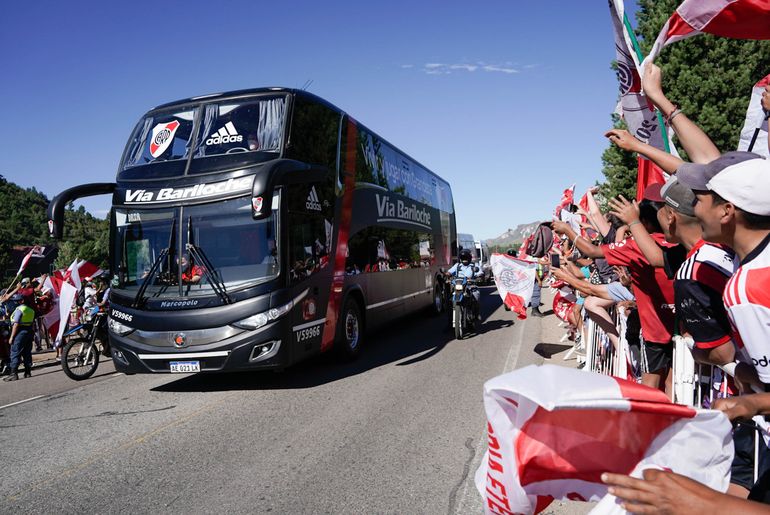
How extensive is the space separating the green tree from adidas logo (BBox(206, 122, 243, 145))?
15.7 meters

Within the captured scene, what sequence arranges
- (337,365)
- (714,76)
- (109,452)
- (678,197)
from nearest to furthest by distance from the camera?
(678,197)
(109,452)
(337,365)
(714,76)

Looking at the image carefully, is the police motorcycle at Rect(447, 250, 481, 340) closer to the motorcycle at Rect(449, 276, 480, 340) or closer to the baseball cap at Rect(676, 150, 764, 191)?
the motorcycle at Rect(449, 276, 480, 340)

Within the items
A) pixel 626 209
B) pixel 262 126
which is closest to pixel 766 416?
pixel 626 209

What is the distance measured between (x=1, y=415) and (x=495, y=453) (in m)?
7.83

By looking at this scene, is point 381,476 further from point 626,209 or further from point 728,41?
point 728,41

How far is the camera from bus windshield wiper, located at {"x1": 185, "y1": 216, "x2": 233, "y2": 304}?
734cm

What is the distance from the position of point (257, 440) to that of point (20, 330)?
24.2 feet

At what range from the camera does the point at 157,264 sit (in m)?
7.70

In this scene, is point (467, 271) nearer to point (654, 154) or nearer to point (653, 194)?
point (653, 194)

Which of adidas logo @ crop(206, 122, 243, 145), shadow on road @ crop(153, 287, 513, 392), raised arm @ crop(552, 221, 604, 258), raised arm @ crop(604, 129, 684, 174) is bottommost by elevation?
shadow on road @ crop(153, 287, 513, 392)

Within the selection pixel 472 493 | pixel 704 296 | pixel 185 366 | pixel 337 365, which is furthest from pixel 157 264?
pixel 704 296

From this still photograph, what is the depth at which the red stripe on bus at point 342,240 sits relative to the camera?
8977mm

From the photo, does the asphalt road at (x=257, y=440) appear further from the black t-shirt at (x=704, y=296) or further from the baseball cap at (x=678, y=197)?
the baseball cap at (x=678, y=197)

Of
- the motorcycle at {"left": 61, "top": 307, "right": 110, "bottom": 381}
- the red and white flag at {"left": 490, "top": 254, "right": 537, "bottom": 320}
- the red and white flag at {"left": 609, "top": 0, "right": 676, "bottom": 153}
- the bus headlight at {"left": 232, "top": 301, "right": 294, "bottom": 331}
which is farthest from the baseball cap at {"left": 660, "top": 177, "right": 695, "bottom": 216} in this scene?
the motorcycle at {"left": 61, "top": 307, "right": 110, "bottom": 381}
